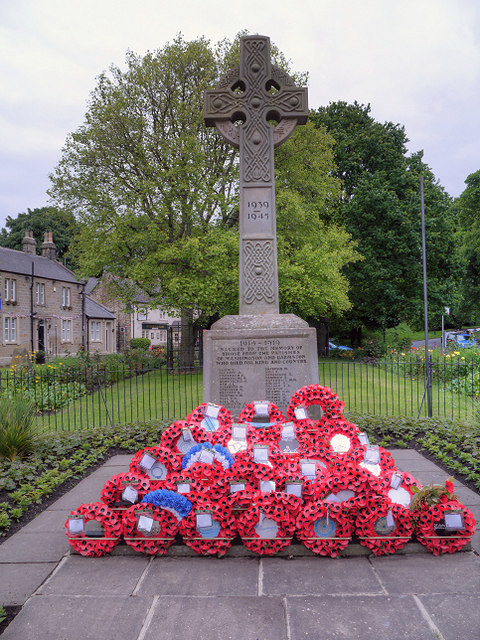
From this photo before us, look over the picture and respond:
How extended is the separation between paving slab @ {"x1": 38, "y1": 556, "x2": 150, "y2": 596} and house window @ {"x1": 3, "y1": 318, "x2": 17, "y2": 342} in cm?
2976

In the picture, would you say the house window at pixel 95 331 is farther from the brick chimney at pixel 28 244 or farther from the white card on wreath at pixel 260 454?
the white card on wreath at pixel 260 454

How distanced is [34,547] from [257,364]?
3237 millimetres

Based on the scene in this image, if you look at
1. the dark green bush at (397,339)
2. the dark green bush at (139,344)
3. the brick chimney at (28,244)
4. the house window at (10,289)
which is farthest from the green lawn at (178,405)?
the dark green bush at (139,344)

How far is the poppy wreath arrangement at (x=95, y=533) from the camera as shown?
11.5ft

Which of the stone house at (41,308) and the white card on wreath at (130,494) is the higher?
the stone house at (41,308)

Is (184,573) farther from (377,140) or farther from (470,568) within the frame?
(377,140)

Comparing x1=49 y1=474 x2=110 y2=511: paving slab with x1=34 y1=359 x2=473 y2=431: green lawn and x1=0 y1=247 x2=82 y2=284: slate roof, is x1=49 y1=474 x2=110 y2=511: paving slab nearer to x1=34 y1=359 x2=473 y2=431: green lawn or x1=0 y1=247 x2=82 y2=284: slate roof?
x1=34 y1=359 x2=473 y2=431: green lawn

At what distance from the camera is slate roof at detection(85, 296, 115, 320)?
40.6m

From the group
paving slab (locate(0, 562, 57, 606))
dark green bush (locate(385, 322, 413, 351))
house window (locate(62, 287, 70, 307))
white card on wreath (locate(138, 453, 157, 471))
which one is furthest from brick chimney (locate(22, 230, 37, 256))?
paving slab (locate(0, 562, 57, 606))

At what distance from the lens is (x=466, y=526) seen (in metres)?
3.50

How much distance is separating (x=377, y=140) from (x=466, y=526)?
26.1 m

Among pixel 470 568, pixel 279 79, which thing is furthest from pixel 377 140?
pixel 470 568

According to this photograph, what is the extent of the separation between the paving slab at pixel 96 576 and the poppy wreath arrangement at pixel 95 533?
0.22 ft

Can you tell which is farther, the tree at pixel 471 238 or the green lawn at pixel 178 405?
the tree at pixel 471 238
